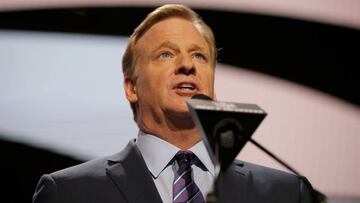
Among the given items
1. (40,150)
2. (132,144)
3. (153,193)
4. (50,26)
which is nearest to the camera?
(153,193)

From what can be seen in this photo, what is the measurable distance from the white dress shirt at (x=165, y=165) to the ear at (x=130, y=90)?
6.0 inches

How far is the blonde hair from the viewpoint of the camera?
188 centimetres

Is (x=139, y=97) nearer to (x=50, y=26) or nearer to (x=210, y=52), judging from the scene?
(x=210, y=52)

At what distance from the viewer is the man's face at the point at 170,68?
1.74m

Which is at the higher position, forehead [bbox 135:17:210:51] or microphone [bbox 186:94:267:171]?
forehead [bbox 135:17:210:51]

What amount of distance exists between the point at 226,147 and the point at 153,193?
1.53 feet

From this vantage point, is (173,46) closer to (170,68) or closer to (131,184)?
(170,68)

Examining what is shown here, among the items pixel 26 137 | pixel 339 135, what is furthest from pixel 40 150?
pixel 339 135

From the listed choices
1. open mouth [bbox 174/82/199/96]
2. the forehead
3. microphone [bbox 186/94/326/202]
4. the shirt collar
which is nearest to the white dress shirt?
the shirt collar

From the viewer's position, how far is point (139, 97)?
6.10 feet

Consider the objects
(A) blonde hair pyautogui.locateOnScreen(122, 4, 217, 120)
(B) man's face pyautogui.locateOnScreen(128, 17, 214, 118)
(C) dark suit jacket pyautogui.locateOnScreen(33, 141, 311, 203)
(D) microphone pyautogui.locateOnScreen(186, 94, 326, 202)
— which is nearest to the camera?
(D) microphone pyautogui.locateOnScreen(186, 94, 326, 202)

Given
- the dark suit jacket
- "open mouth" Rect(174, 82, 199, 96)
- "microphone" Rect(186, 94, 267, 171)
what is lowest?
the dark suit jacket

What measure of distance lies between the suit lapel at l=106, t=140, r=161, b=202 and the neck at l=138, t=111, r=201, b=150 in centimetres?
9

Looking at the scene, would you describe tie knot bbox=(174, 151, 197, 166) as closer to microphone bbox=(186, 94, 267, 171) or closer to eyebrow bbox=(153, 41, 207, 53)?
eyebrow bbox=(153, 41, 207, 53)
